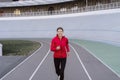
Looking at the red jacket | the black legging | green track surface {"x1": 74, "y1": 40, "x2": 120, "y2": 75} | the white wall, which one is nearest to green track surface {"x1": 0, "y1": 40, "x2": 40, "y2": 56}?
green track surface {"x1": 74, "y1": 40, "x2": 120, "y2": 75}

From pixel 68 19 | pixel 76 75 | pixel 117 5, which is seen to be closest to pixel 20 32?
pixel 68 19

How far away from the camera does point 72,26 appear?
56.1 meters

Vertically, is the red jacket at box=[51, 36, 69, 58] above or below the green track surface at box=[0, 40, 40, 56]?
above

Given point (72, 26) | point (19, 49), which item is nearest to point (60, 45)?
point (19, 49)

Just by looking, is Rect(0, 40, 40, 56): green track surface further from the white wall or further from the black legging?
the black legging

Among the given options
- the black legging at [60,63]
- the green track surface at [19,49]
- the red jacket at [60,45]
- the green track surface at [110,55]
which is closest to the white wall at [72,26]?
the green track surface at [110,55]

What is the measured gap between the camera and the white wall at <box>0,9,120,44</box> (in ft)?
127

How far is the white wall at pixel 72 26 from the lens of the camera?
38625 mm

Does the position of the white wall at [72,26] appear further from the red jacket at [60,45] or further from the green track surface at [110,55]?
the red jacket at [60,45]

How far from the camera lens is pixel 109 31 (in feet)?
126

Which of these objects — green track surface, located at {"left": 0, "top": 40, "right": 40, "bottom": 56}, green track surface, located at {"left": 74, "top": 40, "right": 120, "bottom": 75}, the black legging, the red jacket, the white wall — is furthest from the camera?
the white wall

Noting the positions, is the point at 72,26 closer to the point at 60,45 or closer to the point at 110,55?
the point at 110,55

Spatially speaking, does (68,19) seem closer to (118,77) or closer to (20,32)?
(20,32)

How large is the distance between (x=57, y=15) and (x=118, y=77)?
5141 cm
